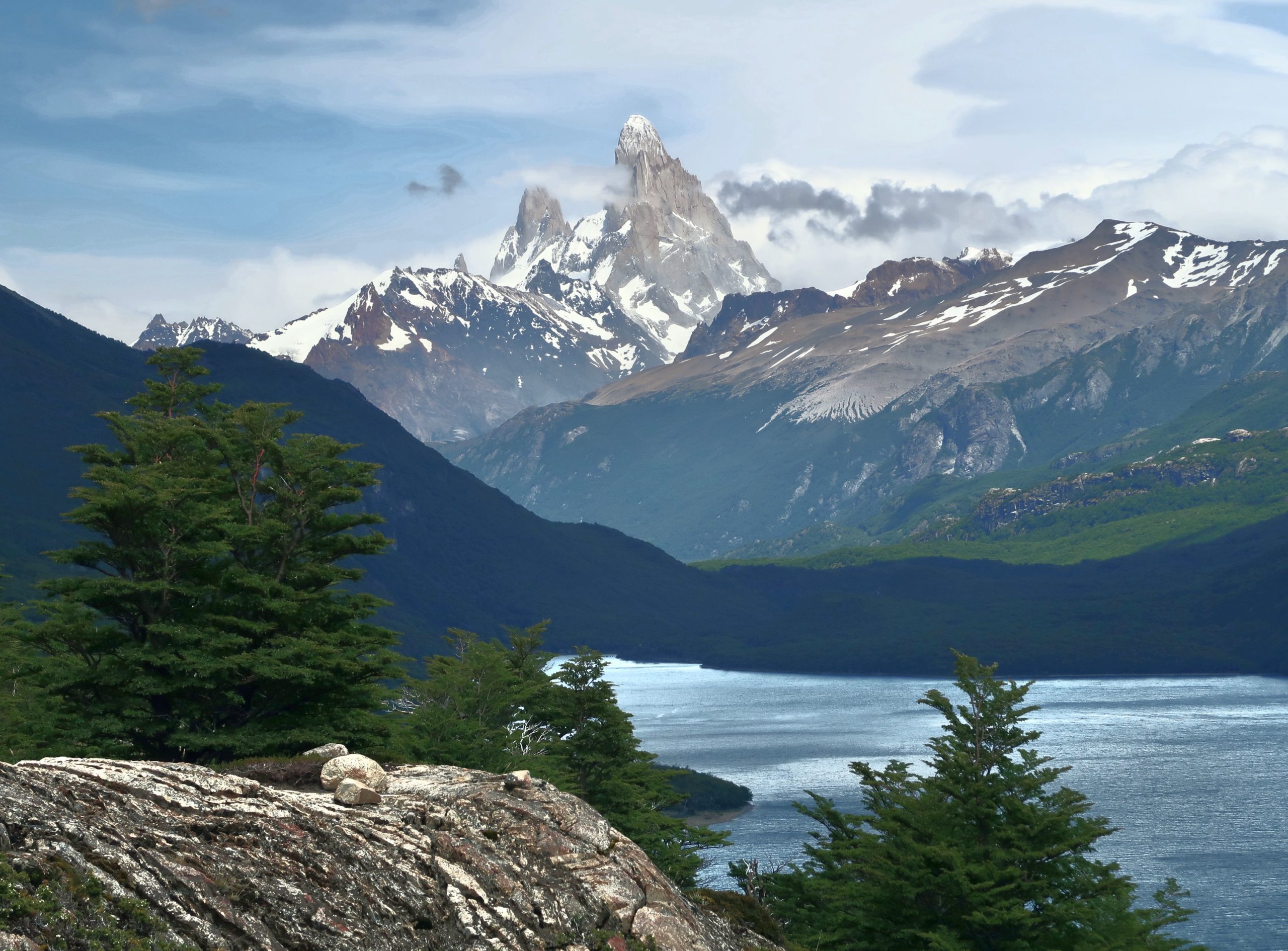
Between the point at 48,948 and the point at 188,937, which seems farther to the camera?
the point at 188,937

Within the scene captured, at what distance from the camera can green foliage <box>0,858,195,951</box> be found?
22.5 meters

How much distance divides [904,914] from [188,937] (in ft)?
130

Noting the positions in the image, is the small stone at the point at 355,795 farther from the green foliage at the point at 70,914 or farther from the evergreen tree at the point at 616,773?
the evergreen tree at the point at 616,773

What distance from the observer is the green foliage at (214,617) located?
52.1 m

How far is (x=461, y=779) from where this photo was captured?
35.5m

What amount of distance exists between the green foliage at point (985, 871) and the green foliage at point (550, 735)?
14807 millimetres

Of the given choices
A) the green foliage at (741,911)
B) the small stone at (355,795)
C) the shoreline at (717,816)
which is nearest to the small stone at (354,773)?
the small stone at (355,795)

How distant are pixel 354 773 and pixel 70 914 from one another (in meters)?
11.4

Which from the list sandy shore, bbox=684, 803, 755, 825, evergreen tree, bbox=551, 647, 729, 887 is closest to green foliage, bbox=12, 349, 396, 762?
evergreen tree, bbox=551, 647, 729, 887

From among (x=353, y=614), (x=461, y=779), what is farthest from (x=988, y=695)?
(x=461, y=779)

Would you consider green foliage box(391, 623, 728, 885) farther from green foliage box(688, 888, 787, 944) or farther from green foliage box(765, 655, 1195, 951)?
green foliage box(688, 888, 787, 944)

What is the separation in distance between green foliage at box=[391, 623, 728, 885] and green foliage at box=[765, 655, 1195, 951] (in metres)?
14.8

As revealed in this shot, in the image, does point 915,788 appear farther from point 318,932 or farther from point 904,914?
point 318,932

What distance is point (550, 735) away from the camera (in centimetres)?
8838
